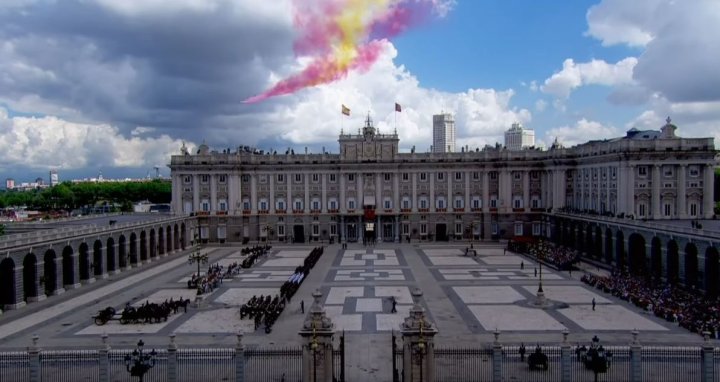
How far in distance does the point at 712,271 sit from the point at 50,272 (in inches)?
1963

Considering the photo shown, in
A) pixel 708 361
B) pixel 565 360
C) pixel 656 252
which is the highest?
pixel 656 252

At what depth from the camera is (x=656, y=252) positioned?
5488cm

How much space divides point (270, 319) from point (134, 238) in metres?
34.4

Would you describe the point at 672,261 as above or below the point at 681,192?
below

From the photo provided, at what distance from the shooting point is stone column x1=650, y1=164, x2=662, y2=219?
6544 centimetres

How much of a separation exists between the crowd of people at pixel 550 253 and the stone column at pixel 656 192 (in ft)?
29.2

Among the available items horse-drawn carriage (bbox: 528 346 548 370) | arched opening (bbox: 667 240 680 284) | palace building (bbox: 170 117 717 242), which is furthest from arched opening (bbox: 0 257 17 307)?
arched opening (bbox: 667 240 680 284)

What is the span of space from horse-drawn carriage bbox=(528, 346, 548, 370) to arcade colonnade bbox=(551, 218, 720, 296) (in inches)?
968

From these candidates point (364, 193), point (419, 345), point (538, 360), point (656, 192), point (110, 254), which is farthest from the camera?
point (364, 193)

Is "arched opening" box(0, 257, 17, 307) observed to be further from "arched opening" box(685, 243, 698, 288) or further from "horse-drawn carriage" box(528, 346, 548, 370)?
"arched opening" box(685, 243, 698, 288)

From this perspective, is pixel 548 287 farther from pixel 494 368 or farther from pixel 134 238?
pixel 134 238

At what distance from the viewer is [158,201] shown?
493 ft

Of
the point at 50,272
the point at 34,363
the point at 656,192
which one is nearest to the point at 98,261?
the point at 50,272

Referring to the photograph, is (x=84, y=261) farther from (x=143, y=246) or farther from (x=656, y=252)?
(x=656, y=252)
